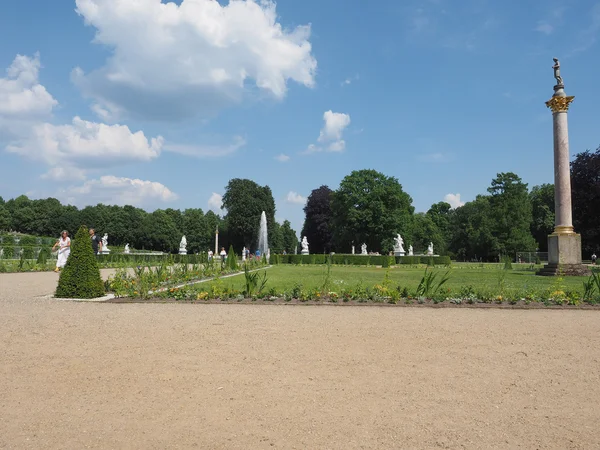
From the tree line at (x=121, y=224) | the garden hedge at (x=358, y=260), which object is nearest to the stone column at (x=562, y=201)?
the garden hedge at (x=358, y=260)

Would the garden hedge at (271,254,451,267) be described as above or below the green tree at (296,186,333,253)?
below

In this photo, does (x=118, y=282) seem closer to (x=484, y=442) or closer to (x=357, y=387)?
(x=357, y=387)

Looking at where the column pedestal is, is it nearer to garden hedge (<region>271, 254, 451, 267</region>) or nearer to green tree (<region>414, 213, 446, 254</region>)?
garden hedge (<region>271, 254, 451, 267</region>)

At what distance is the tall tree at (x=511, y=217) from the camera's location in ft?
196

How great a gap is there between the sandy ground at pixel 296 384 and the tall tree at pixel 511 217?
55846 millimetres

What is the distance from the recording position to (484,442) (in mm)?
3426

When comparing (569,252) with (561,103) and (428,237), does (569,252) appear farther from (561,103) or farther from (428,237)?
(428,237)

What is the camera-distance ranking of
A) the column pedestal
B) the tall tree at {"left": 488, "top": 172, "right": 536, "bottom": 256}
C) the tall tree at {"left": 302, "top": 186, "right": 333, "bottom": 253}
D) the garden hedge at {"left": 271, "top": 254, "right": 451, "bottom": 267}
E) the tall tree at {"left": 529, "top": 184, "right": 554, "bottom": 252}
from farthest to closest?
the tall tree at {"left": 302, "top": 186, "right": 333, "bottom": 253}, the tall tree at {"left": 529, "top": 184, "right": 554, "bottom": 252}, the tall tree at {"left": 488, "top": 172, "right": 536, "bottom": 256}, the garden hedge at {"left": 271, "top": 254, "right": 451, "bottom": 267}, the column pedestal

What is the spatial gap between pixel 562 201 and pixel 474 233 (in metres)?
44.4

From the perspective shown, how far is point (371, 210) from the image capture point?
5625 cm

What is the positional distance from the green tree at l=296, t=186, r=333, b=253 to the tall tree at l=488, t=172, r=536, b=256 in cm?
2380

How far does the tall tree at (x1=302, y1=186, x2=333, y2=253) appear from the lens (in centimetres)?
7475

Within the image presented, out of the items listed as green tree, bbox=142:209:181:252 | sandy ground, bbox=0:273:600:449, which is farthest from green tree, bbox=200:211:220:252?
sandy ground, bbox=0:273:600:449

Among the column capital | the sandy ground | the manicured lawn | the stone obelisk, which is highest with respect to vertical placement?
the column capital
